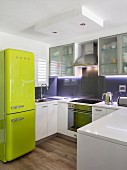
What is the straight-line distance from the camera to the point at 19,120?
2.50 m

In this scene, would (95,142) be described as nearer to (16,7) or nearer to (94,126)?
(94,126)

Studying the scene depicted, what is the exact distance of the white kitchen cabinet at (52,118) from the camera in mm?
3338

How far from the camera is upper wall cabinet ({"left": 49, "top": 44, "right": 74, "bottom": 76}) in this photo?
369 centimetres

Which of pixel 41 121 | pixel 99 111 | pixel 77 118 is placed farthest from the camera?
pixel 77 118

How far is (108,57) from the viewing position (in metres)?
3.07

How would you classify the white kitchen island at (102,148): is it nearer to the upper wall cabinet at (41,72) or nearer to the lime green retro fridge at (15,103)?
the lime green retro fridge at (15,103)

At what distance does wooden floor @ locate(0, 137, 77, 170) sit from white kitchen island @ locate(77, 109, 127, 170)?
1135 mm

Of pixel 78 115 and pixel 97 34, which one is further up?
pixel 97 34

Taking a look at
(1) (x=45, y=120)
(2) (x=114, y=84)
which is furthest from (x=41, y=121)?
(2) (x=114, y=84)

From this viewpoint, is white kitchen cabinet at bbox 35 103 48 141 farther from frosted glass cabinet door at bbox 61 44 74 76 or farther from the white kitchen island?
the white kitchen island

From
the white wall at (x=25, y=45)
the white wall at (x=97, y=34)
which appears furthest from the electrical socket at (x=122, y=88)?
the white wall at (x=25, y=45)

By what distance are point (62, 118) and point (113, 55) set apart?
1.82 m

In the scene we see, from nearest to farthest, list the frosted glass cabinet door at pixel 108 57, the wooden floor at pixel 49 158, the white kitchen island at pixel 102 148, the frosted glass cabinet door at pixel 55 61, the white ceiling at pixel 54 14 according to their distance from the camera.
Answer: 1. the white kitchen island at pixel 102 148
2. the white ceiling at pixel 54 14
3. the wooden floor at pixel 49 158
4. the frosted glass cabinet door at pixel 108 57
5. the frosted glass cabinet door at pixel 55 61

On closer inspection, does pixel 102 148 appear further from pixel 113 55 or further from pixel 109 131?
pixel 113 55
